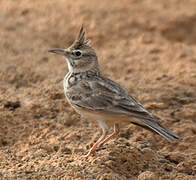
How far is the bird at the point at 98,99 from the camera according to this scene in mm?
4848

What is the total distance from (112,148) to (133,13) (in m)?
5.64

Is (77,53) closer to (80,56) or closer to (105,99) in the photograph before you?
(80,56)

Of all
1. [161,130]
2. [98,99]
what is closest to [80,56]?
[98,99]

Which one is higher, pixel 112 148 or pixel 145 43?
pixel 145 43

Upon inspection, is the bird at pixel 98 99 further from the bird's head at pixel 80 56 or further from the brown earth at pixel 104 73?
the brown earth at pixel 104 73

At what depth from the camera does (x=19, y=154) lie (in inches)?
208

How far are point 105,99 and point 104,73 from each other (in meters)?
2.54

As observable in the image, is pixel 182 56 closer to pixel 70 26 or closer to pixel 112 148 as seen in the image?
pixel 70 26

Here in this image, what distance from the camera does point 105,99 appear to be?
5086 millimetres

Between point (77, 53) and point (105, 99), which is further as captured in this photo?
point (77, 53)

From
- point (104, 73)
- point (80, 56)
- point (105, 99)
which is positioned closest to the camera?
point (105, 99)

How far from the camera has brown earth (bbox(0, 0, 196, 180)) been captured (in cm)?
495

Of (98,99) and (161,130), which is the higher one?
(98,99)

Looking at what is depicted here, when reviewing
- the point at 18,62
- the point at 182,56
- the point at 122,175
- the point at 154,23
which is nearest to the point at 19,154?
the point at 122,175
